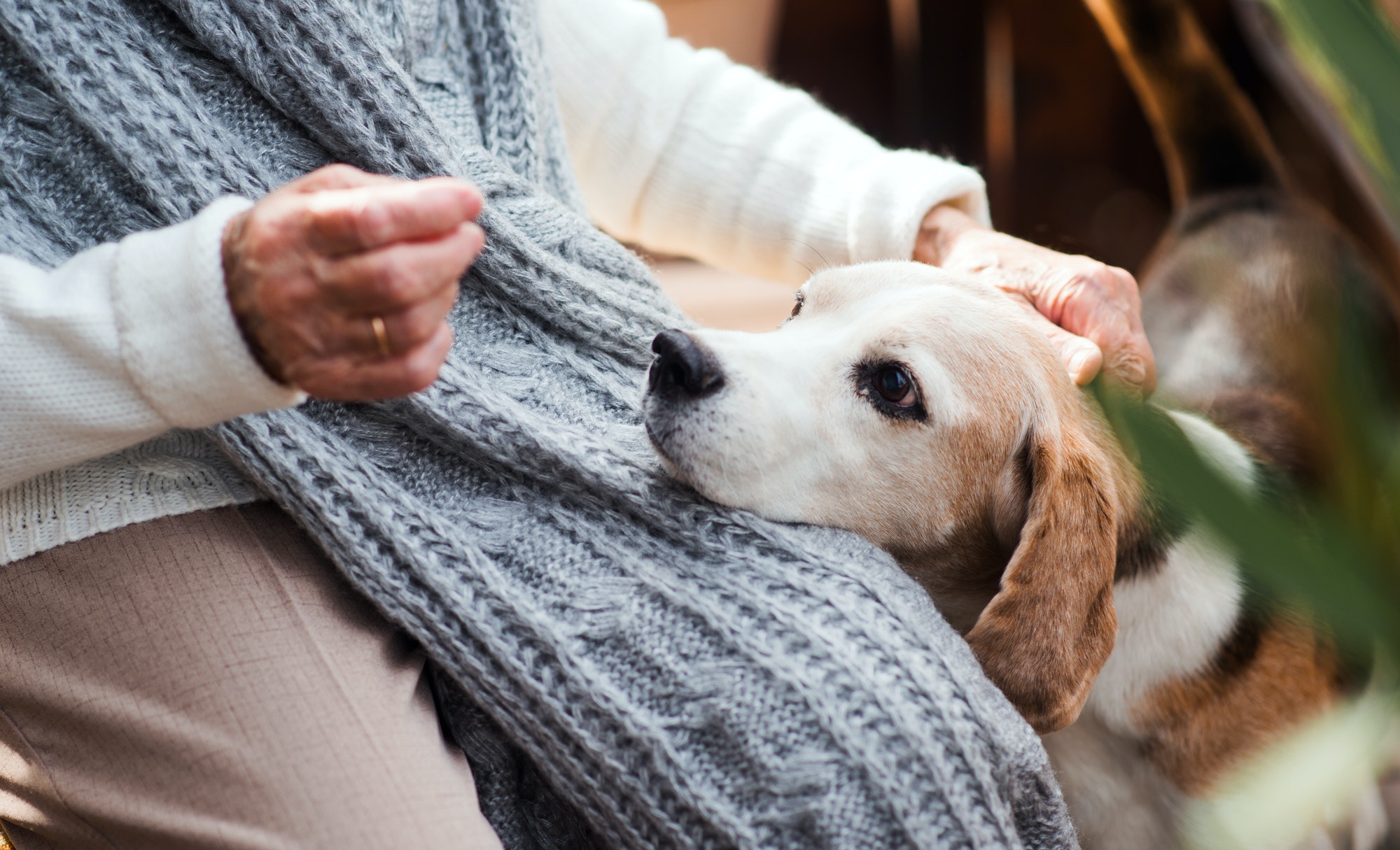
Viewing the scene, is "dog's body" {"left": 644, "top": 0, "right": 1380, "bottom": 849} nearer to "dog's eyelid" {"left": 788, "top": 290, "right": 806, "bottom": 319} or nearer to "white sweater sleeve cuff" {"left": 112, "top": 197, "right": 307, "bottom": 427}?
"dog's eyelid" {"left": 788, "top": 290, "right": 806, "bottom": 319}

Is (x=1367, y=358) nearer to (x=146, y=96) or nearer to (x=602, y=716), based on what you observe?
(x=602, y=716)

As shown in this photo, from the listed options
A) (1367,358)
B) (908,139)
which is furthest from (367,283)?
(908,139)

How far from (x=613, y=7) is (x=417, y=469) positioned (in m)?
0.69

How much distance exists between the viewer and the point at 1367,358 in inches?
17.8

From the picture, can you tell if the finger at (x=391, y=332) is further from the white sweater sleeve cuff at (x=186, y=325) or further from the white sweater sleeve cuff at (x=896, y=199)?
the white sweater sleeve cuff at (x=896, y=199)

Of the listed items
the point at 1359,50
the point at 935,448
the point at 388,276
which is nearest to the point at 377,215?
the point at 388,276

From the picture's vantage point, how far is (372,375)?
1.89 feet

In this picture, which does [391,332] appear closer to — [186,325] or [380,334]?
[380,334]

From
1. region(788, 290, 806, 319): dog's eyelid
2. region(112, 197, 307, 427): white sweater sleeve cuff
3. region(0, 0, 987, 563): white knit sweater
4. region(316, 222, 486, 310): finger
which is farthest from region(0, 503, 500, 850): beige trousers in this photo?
region(788, 290, 806, 319): dog's eyelid

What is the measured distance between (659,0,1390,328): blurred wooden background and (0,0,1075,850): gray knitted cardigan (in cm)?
138

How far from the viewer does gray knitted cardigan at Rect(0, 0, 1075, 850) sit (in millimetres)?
644

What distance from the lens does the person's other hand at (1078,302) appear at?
0.98 meters

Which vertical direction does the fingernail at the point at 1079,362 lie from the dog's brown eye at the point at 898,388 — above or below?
above

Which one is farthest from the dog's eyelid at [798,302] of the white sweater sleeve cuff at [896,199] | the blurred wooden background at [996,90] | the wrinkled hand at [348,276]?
the blurred wooden background at [996,90]
